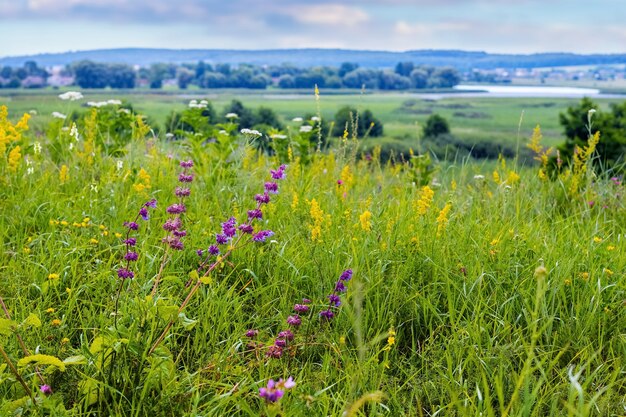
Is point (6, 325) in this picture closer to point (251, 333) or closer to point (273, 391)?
point (251, 333)

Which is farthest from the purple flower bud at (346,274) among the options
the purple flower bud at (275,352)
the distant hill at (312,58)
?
the distant hill at (312,58)

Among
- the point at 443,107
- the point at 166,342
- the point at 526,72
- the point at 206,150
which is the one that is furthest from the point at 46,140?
the point at 526,72

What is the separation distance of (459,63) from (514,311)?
314ft

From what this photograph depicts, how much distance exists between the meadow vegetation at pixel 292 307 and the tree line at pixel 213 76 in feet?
152

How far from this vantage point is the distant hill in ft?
236

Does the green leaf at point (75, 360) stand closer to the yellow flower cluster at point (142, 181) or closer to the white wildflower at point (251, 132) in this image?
the yellow flower cluster at point (142, 181)

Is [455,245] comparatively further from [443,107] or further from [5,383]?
[443,107]

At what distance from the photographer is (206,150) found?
5.08m

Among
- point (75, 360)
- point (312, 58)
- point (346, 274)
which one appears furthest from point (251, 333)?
point (312, 58)

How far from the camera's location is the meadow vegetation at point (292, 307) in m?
1.92

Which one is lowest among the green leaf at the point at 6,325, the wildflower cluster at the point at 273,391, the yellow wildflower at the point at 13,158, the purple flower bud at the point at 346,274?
the green leaf at the point at 6,325

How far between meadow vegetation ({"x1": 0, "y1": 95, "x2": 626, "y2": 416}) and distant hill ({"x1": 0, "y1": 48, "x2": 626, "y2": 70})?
6977cm

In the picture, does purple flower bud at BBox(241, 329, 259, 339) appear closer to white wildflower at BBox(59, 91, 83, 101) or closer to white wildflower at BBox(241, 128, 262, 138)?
white wildflower at BBox(241, 128, 262, 138)

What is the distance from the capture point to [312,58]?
3501 inches
